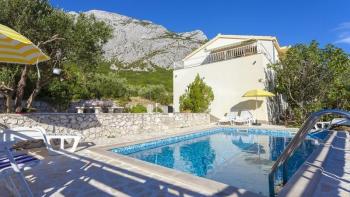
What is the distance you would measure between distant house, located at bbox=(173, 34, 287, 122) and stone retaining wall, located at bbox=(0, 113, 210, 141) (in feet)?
15.1

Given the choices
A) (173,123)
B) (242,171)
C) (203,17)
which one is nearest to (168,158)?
(242,171)

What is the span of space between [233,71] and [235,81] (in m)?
0.75

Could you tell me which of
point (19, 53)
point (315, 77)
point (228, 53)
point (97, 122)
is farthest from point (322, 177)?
point (228, 53)

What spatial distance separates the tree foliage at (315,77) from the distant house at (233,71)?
1.88m

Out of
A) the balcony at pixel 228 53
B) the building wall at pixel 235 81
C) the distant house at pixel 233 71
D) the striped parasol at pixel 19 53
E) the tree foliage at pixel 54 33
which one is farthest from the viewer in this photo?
the balcony at pixel 228 53

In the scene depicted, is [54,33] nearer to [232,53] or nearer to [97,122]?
[97,122]

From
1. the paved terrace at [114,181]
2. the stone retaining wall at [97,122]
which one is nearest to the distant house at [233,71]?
the stone retaining wall at [97,122]

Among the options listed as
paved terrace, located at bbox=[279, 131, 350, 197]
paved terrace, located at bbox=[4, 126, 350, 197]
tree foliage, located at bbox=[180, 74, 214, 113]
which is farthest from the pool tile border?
paved terrace, located at bbox=[279, 131, 350, 197]

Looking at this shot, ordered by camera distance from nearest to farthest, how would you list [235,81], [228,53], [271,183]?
[271,183]
[235,81]
[228,53]

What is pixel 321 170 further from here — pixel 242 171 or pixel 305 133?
pixel 305 133

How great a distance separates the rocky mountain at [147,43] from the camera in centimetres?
5888

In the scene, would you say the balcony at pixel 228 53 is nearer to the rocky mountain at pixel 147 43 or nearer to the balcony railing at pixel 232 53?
the balcony railing at pixel 232 53

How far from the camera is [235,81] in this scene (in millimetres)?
18953

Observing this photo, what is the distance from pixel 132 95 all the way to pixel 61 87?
504 inches
